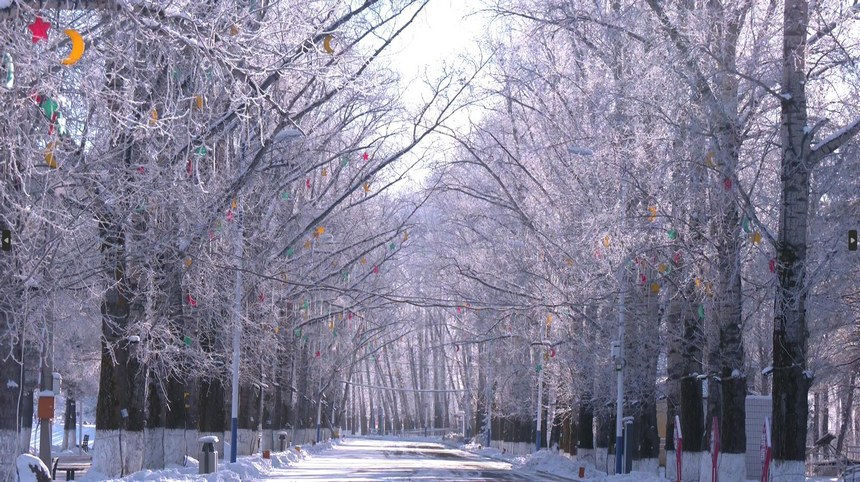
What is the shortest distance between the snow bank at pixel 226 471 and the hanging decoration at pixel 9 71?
34.4ft

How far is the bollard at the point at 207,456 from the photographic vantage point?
25984mm

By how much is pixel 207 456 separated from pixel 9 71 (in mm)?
16165

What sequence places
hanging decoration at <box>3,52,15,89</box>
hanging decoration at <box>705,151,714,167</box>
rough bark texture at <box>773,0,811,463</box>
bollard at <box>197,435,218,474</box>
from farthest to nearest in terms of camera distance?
bollard at <box>197,435,218,474</box> < hanging decoration at <box>705,151,714,167</box> < rough bark texture at <box>773,0,811,463</box> < hanging decoration at <box>3,52,15,89</box>

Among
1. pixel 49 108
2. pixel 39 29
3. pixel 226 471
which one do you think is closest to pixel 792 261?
pixel 49 108

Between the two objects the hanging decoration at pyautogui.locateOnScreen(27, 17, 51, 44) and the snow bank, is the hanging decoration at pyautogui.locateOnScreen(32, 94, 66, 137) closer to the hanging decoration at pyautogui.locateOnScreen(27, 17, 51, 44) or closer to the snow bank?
the hanging decoration at pyautogui.locateOnScreen(27, 17, 51, 44)

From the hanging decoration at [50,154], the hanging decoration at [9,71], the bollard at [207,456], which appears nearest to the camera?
the hanging decoration at [9,71]

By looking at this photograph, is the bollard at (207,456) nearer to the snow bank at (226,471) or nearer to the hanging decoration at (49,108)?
the snow bank at (226,471)

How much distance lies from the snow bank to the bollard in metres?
0.15

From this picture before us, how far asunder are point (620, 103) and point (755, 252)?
401 cm

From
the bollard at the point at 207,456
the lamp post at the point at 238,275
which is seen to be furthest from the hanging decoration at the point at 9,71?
the bollard at the point at 207,456

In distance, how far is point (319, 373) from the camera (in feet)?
221

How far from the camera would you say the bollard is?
85.3ft

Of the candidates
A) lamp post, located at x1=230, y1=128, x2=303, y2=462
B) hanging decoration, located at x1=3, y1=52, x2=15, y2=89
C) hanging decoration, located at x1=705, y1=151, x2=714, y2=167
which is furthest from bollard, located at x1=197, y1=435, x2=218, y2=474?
hanging decoration, located at x1=3, y1=52, x2=15, y2=89

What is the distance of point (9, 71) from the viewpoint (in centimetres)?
1120
